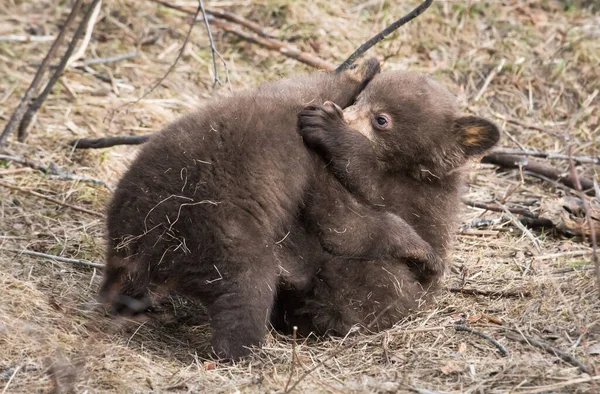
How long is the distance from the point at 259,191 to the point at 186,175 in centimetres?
43

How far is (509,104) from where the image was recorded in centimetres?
882

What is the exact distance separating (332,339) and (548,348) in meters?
1.27

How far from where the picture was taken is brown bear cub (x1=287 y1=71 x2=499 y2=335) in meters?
5.02

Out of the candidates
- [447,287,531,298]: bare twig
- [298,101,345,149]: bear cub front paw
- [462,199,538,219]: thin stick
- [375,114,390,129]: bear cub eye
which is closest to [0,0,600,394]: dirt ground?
[447,287,531,298]: bare twig

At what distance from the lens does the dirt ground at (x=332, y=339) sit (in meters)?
4.30

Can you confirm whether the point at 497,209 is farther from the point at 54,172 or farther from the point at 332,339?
the point at 54,172

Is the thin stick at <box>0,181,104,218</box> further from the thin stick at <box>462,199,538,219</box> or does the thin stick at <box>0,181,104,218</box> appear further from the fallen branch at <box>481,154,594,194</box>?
the fallen branch at <box>481,154,594,194</box>

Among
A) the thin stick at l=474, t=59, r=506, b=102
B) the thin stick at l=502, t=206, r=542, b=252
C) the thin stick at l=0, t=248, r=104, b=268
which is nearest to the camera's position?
the thin stick at l=0, t=248, r=104, b=268

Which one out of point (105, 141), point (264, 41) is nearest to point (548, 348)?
point (105, 141)

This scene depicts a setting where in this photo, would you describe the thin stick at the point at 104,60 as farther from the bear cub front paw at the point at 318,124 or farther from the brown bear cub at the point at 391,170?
the bear cub front paw at the point at 318,124

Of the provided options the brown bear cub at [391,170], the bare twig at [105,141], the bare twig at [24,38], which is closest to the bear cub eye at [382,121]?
the brown bear cub at [391,170]

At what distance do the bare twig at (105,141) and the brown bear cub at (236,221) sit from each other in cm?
178

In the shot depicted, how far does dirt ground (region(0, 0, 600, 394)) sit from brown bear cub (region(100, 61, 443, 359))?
0.33 meters

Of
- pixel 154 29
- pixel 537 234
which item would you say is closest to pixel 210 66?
pixel 154 29
